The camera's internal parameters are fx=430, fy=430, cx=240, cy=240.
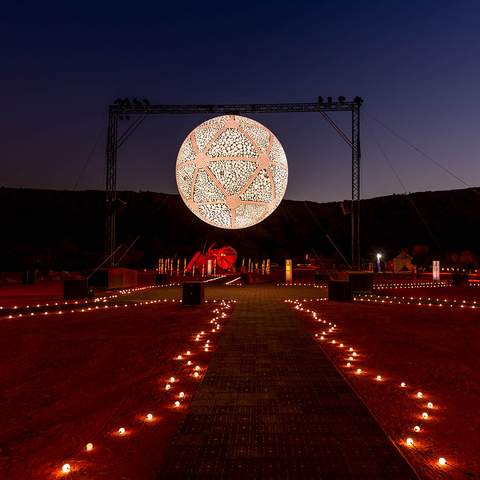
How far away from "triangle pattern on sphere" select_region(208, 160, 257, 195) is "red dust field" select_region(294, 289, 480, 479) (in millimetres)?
3920

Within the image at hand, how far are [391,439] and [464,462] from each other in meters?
0.45

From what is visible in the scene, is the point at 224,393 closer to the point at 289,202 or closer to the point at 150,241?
the point at 150,241

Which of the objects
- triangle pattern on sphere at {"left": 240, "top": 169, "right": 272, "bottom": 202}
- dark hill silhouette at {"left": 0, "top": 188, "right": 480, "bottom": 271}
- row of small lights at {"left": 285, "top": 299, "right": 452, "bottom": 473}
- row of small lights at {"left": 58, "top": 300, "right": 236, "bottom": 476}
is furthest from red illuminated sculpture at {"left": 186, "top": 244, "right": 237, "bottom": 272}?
row of small lights at {"left": 58, "top": 300, "right": 236, "bottom": 476}

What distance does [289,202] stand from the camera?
65438mm

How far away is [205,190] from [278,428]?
862 centimetres

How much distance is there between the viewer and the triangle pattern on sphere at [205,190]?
36.6 ft

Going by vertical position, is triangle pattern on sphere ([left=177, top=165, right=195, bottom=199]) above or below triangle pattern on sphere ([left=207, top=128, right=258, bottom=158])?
below

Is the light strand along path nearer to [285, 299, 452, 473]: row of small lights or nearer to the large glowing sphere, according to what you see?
[285, 299, 452, 473]: row of small lights

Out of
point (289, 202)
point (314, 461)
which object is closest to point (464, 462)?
point (314, 461)

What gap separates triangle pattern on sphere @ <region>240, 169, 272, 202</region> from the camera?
1116cm

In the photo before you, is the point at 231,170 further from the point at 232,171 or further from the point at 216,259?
the point at 216,259

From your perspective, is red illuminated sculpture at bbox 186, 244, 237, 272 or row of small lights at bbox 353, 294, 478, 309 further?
red illuminated sculpture at bbox 186, 244, 237, 272

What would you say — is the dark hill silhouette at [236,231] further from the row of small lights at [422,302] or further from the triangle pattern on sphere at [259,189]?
the triangle pattern on sphere at [259,189]

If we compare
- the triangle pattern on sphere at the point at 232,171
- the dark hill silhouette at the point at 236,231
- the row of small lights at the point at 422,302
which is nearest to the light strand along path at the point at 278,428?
the triangle pattern on sphere at the point at 232,171
